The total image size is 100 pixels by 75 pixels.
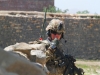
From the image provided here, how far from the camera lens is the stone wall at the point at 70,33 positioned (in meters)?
15.0

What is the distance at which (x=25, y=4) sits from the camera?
2298 centimetres

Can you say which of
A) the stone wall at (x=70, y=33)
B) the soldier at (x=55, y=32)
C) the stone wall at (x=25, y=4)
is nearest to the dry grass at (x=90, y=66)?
the stone wall at (x=70, y=33)

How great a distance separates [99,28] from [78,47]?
1.04 m

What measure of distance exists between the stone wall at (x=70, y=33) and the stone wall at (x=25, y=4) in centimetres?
752

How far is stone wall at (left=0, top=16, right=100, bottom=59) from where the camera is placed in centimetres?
1497

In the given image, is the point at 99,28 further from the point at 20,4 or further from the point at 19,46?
the point at 19,46

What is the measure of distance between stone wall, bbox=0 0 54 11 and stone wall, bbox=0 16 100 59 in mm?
7519

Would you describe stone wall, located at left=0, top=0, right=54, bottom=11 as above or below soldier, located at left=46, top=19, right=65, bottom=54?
below

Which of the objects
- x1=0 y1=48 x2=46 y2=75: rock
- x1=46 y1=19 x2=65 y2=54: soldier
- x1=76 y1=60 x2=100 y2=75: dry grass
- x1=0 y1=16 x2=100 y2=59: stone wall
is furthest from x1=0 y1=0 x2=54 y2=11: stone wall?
x1=0 y1=48 x2=46 y2=75: rock

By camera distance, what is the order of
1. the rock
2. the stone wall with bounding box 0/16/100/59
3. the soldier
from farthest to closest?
the stone wall with bounding box 0/16/100/59 < the soldier < the rock

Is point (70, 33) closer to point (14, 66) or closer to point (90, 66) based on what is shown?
point (90, 66)

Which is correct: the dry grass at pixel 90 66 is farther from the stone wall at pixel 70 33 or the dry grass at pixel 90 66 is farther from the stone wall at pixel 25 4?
the stone wall at pixel 25 4

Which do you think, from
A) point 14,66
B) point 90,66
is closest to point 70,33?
point 90,66

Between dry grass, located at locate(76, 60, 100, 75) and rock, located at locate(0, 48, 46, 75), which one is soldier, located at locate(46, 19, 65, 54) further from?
dry grass, located at locate(76, 60, 100, 75)
